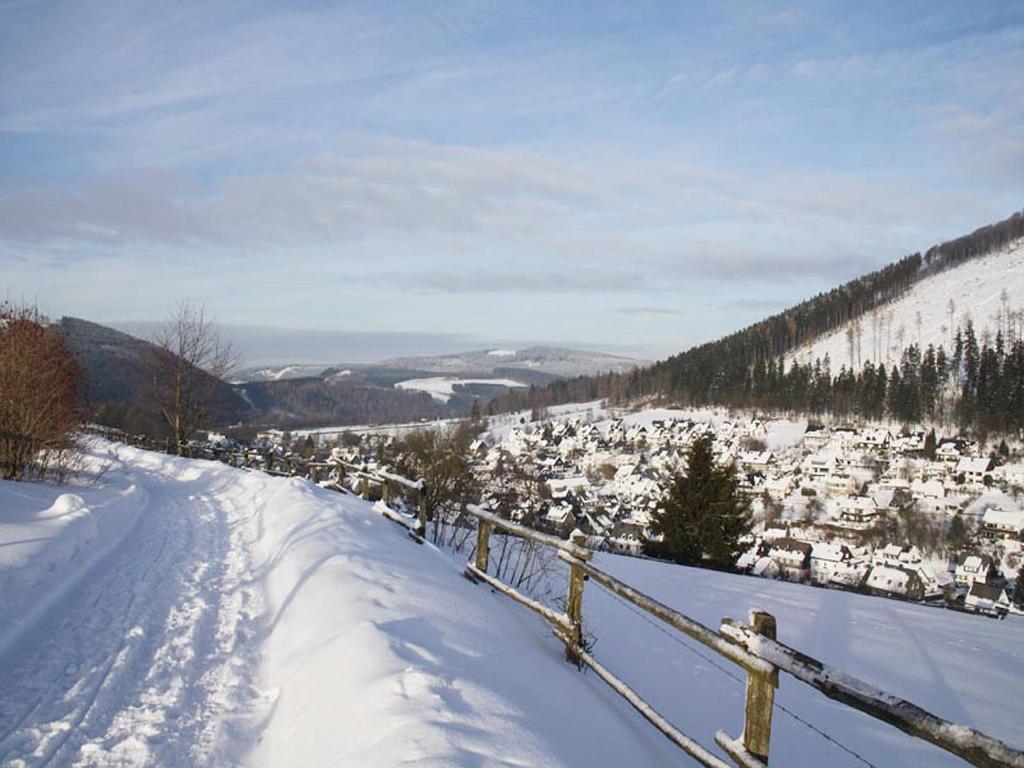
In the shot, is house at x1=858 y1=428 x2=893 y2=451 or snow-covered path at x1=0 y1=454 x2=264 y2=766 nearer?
snow-covered path at x1=0 y1=454 x2=264 y2=766

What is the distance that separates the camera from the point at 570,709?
3916 mm

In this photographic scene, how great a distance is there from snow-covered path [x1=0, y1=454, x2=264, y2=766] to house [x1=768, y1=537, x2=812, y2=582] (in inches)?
1500

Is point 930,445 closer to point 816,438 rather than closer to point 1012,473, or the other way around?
point 1012,473

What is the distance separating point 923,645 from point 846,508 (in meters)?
69.2

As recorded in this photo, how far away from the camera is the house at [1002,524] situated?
187ft

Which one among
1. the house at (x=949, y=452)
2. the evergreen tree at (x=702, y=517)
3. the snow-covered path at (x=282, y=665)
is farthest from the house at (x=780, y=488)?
the snow-covered path at (x=282, y=665)

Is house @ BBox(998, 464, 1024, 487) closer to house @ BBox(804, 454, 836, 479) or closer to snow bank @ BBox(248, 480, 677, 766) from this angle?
house @ BBox(804, 454, 836, 479)

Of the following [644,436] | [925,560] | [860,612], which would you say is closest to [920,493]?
[925,560]

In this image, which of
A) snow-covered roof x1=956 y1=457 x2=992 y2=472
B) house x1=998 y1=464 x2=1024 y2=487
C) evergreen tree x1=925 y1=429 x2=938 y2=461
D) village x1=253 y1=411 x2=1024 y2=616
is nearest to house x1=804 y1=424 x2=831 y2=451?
village x1=253 y1=411 x2=1024 y2=616

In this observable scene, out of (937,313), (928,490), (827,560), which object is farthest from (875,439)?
(937,313)

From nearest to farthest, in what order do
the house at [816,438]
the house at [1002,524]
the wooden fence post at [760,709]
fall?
the wooden fence post at [760,709], the house at [1002,524], the house at [816,438]

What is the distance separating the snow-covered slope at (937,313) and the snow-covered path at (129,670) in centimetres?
14653

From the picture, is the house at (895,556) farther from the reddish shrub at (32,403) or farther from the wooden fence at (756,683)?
the reddish shrub at (32,403)

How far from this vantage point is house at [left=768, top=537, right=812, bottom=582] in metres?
38.9
